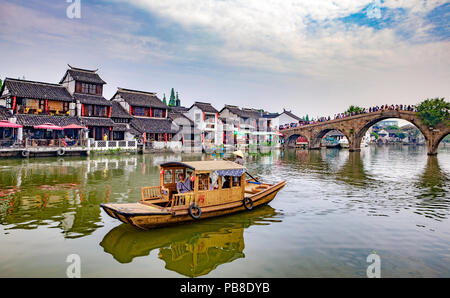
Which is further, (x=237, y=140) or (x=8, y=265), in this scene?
(x=237, y=140)

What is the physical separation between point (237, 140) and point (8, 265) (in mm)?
55845

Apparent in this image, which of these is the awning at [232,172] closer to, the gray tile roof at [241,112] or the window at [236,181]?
the window at [236,181]

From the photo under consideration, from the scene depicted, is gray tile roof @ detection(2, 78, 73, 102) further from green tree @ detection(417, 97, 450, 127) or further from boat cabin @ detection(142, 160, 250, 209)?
green tree @ detection(417, 97, 450, 127)

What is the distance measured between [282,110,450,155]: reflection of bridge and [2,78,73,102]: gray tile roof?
45.9m

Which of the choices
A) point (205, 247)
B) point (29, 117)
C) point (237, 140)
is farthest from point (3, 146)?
point (237, 140)

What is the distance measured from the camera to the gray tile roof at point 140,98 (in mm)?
46969

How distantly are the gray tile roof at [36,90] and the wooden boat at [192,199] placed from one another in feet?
103

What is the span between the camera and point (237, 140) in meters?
62.7

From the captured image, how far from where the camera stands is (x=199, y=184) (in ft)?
38.1

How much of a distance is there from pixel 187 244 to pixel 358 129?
5421 centimetres

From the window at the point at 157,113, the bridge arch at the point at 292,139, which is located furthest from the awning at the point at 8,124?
the bridge arch at the point at 292,139

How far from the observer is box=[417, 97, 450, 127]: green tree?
1753 inches

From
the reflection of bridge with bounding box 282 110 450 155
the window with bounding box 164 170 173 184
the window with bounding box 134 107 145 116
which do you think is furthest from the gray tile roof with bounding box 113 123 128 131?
the reflection of bridge with bounding box 282 110 450 155
